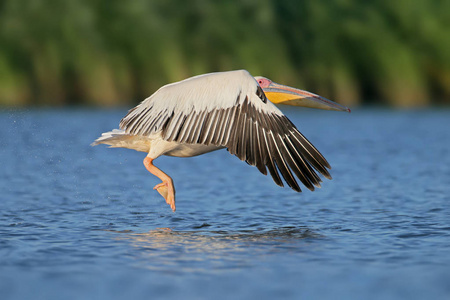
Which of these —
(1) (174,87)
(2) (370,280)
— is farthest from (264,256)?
(1) (174,87)

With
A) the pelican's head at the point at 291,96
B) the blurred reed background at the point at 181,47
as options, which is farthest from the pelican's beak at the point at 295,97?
the blurred reed background at the point at 181,47

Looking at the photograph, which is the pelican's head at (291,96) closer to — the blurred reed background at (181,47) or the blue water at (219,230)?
the blue water at (219,230)

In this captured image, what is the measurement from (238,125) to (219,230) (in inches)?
34.4

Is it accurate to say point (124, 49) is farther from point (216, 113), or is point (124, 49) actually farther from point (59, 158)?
point (216, 113)

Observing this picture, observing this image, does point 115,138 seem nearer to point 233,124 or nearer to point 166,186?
point 166,186

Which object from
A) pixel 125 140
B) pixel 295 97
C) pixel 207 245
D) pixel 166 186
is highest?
pixel 295 97

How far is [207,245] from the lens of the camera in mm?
5398

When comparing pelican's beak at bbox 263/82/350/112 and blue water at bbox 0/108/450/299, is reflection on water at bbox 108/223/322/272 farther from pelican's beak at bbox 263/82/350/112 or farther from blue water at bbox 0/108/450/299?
pelican's beak at bbox 263/82/350/112

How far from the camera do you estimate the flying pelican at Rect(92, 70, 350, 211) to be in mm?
5664

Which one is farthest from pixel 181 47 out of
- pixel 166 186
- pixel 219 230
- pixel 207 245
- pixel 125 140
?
pixel 207 245

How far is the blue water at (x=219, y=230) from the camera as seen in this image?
4.35 metres

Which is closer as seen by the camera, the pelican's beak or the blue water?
the blue water

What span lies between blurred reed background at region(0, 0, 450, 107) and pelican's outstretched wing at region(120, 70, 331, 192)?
42.3 ft

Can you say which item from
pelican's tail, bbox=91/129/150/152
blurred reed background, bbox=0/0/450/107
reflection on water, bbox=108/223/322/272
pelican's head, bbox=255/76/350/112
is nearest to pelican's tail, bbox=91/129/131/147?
pelican's tail, bbox=91/129/150/152
